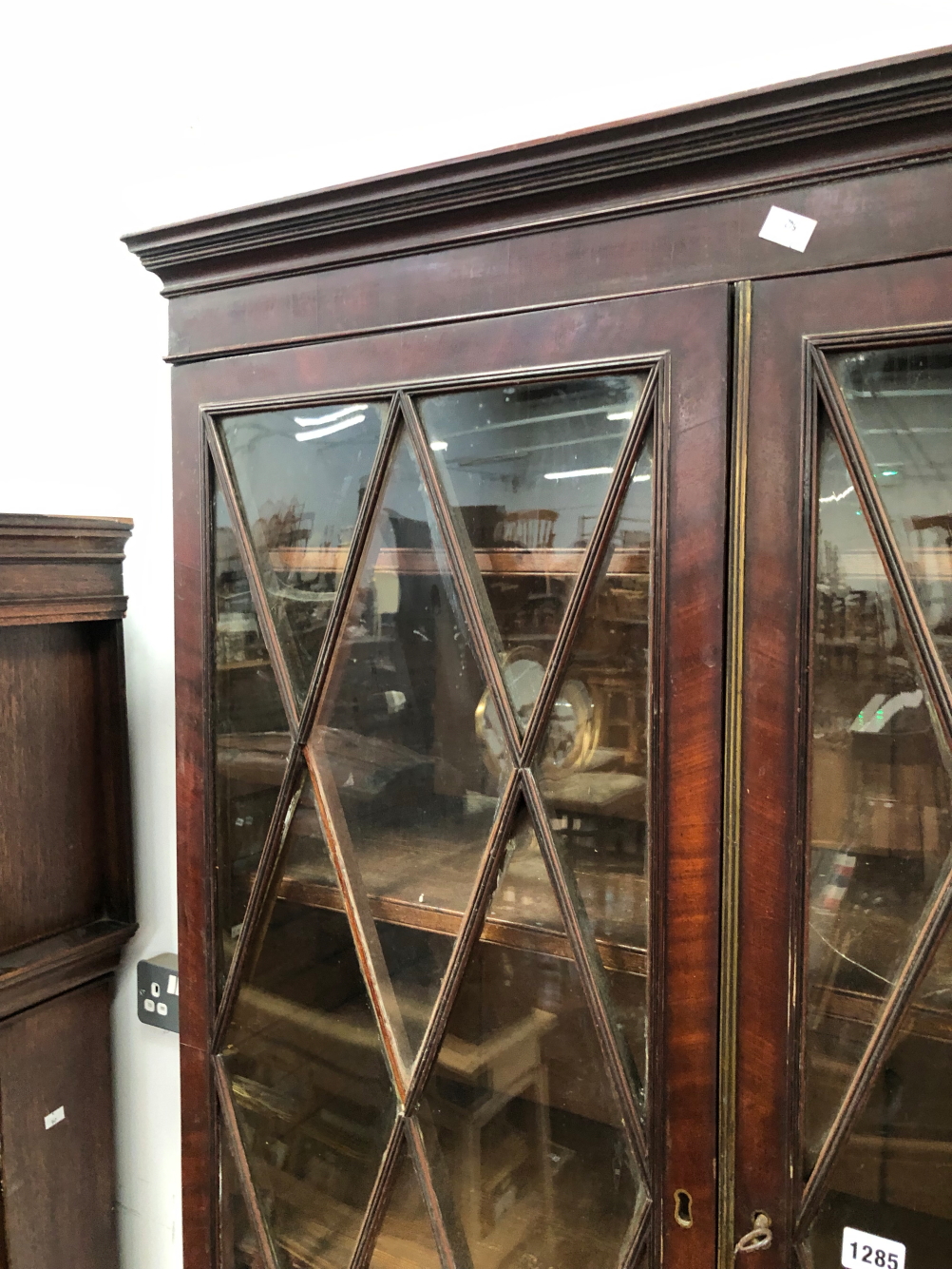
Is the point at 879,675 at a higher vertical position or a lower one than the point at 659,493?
lower

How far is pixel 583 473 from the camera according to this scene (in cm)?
60

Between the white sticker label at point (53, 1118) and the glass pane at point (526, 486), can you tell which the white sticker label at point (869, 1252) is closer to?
the glass pane at point (526, 486)

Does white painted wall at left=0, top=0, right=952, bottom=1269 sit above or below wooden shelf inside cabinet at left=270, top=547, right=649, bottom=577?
above

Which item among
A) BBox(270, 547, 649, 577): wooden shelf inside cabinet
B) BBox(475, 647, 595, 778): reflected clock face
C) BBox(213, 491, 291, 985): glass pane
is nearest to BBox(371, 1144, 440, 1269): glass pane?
BBox(213, 491, 291, 985): glass pane

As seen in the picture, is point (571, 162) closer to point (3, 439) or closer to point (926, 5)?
point (926, 5)

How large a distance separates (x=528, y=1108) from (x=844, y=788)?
0.34m

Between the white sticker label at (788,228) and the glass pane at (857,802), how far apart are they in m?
0.11

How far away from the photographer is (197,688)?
750 millimetres

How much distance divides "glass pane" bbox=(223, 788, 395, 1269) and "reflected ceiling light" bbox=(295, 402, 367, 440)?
0.94 feet

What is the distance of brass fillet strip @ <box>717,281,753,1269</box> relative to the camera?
1.74 ft

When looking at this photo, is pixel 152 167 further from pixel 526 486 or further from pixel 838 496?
pixel 838 496

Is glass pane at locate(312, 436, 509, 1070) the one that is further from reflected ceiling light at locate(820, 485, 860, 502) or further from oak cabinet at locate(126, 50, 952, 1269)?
reflected ceiling light at locate(820, 485, 860, 502)

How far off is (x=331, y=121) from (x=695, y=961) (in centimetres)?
101

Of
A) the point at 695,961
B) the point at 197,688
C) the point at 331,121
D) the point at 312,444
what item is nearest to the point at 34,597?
the point at 197,688
